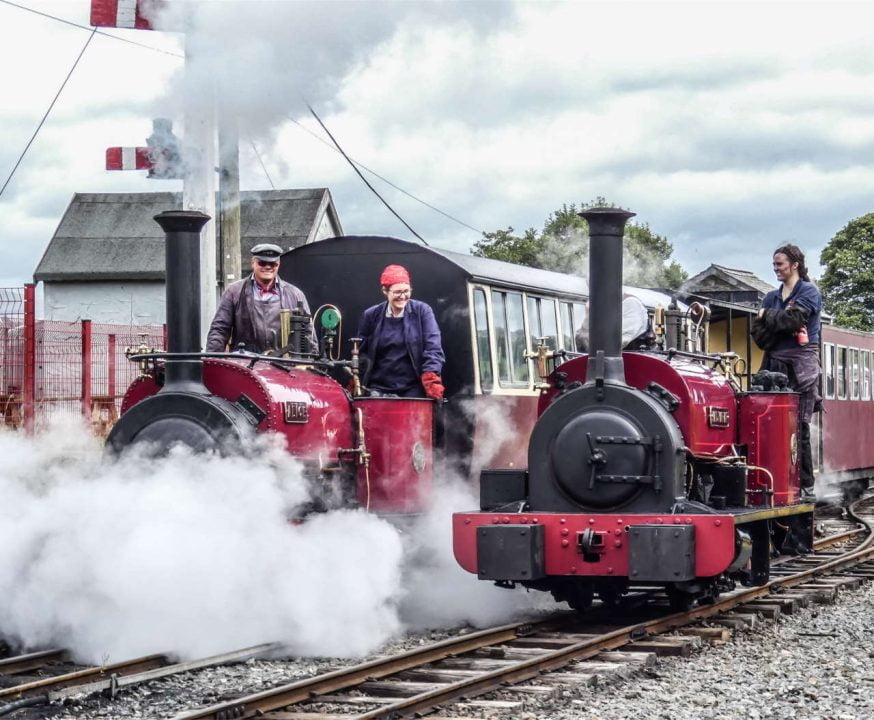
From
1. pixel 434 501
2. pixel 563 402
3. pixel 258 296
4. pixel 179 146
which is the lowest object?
pixel 434 501

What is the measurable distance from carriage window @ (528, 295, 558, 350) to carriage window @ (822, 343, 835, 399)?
6.19 metres

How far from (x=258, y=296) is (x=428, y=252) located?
1.70m

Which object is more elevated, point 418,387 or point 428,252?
point 428,252

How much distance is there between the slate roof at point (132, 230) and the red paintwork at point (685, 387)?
30487 millimetres

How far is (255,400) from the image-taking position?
24.7ft

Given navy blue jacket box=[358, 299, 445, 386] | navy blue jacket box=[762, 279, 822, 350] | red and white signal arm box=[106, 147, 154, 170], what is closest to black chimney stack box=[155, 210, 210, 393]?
navy blue jacket box=[358, 299, 445, 386]

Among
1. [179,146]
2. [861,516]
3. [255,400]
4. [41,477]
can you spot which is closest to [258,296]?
[255,400]

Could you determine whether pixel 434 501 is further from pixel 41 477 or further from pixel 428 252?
pixel 41 477

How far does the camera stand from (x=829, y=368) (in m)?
16.8

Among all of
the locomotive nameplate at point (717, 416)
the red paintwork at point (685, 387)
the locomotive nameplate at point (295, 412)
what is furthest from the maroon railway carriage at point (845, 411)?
the locomotive nameplate at point (295, 412)

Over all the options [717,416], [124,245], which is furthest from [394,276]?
[124,245]

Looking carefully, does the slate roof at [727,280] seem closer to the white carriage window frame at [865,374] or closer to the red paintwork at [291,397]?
the white carriage window frame at [865,374]

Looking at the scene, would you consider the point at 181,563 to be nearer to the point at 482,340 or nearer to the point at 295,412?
the point at 295,412

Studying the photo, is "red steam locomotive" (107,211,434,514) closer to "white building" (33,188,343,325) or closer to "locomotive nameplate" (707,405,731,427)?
"locomotive nameplate" (707,405,731,427)
